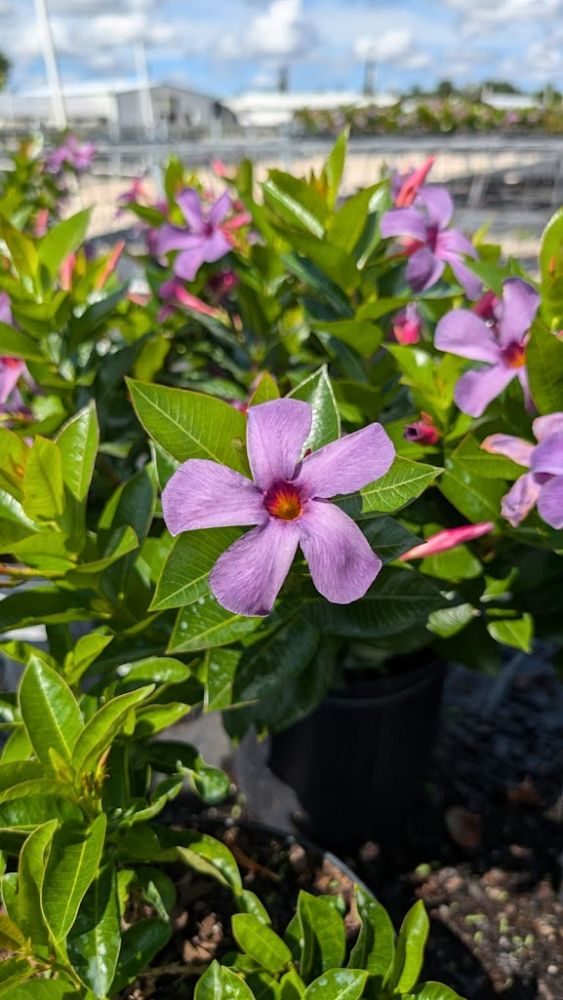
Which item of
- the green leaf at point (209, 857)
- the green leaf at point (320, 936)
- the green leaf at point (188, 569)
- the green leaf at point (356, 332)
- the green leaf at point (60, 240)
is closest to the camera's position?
the green leaf at point (188, 569)

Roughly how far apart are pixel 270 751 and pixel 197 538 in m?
1.07

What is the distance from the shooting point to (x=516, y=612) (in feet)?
4.24

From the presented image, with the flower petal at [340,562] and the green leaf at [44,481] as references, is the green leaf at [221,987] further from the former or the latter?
the green leaf at [44,481]

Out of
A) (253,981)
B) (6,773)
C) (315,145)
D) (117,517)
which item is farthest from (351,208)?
(315,145)

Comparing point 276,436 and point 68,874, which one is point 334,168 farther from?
point 68,874

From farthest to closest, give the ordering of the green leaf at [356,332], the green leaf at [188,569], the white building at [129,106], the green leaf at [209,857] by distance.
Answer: the white building at [129,106], the green leaf at [356,332], the green leaf at [209,857], the green leaf at [188,569]

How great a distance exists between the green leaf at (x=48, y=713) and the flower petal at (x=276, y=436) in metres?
0.39

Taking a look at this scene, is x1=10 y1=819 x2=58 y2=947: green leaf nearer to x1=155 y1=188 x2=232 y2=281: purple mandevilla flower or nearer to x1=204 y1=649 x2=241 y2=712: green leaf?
x1=204 y1=649 x2=241 y2=712: green leaf

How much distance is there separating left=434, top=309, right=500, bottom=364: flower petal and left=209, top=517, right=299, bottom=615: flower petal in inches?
19.3

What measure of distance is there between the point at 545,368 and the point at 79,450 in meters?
0.60

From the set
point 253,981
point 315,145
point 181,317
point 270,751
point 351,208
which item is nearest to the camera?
point 253,981

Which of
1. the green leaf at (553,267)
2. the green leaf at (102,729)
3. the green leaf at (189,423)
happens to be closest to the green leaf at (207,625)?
the green leaf at (102,729)

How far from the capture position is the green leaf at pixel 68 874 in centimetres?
79

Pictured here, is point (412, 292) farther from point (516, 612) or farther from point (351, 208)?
point (516, 612)
